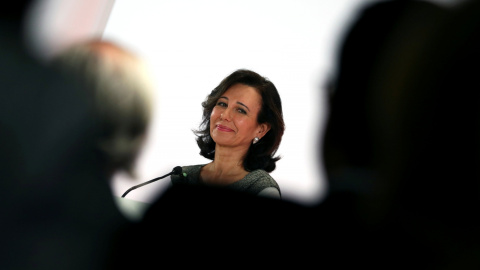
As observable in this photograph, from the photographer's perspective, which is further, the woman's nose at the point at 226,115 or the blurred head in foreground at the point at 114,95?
the woman's nose at the point at 226,115

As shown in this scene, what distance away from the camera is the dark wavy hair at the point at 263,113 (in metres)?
1.27

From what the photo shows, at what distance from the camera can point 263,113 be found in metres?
1.27

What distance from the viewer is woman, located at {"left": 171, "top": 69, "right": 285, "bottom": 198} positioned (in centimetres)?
125

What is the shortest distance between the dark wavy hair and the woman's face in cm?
2

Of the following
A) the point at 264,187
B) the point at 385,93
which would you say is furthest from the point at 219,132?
the point at 385,93

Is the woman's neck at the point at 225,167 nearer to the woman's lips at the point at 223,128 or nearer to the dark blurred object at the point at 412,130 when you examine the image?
the woman's lips at the point at 223,128

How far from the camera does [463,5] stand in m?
0.45

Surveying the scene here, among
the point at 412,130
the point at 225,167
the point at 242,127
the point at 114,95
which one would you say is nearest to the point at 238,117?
the point at 242,127

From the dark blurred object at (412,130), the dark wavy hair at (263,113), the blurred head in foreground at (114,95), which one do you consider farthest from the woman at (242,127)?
the dark blurred object at (412,130)

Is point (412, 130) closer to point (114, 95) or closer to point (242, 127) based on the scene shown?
point (114, 95)

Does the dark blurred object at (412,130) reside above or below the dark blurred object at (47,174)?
above

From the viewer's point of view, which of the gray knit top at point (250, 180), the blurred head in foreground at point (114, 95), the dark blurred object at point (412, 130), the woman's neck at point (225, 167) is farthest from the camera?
the woman's neck at point (225, 167)

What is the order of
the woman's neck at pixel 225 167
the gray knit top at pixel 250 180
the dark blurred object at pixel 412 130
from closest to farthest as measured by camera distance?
the dark blurred object at pixel 412 130
the gray knit top at pixel 250 180
the woman's neck at pixel 225 167

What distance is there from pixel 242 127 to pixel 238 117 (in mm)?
31
